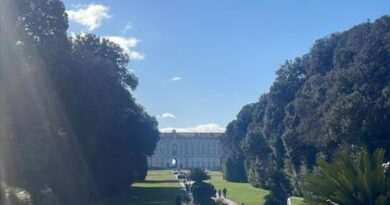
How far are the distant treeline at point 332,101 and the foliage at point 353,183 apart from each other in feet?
50.9

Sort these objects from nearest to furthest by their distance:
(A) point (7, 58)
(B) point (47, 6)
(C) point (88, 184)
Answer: (A) point (7, 58), (B) point (47, 6), (C) point (88, 184)

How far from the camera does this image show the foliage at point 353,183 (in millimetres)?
13422

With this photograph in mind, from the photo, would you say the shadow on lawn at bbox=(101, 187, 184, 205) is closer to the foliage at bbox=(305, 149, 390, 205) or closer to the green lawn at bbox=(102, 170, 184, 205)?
the green lawn at bbox=(102, 170, 184, 205)

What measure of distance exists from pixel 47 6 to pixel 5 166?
35.8 ft

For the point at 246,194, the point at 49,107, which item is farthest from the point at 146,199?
the point at 49,107

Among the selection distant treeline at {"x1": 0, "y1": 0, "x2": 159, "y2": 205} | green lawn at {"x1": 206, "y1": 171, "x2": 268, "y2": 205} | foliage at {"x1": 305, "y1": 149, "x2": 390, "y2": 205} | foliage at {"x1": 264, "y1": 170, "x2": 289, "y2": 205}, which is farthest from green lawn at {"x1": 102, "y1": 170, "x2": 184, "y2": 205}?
foliage at {"x1": 305, "y1": 149, "x2": 390, "y2": 205}

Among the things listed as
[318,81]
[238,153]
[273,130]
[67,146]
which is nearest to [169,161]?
[238,153]

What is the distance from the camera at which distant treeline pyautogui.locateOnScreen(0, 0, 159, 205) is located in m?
26.8

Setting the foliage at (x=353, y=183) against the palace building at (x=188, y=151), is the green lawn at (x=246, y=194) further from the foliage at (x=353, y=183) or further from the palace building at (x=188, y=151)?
the palace building at (x=188, y=151)

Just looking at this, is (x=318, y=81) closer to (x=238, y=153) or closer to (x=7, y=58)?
(x=7, y=58)

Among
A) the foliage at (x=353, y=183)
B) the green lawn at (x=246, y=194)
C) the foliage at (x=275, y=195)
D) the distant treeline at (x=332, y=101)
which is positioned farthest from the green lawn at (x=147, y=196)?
the foliage at (x=353, y=183)

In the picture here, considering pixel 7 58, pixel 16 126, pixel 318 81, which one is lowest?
pixel 16 126

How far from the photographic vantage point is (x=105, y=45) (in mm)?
49844

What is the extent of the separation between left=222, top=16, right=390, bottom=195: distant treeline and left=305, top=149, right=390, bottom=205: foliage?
15.5 meters
